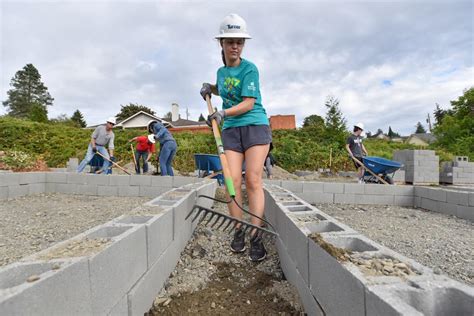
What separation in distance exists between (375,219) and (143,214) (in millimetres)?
2873

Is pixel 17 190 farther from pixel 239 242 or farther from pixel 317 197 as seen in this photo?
pixel 317 197

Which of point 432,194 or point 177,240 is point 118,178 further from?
point 432,194

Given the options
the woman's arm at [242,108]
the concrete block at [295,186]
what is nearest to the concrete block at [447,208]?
the concrete block at [295,186]

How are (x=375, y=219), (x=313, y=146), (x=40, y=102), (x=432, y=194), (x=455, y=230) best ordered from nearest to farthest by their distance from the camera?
(x=455, y=230)
(x=375, y=219)
(x=432, y=194)
(x=313, y=146)
(x=40, y=102)

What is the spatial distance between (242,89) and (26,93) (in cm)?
4126

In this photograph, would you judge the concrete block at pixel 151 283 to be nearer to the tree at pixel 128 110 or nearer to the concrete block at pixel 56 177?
the concrete block at pixel 56 177

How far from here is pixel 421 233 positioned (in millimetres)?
2758

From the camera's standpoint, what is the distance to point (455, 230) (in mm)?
2926

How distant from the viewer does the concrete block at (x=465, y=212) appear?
3.47 m

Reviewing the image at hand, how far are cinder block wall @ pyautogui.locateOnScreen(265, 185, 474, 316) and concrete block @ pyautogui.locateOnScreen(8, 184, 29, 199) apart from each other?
4823mm

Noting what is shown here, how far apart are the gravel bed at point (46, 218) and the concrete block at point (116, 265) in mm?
1284

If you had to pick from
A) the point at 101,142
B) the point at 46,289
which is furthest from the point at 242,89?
the point at 101,142

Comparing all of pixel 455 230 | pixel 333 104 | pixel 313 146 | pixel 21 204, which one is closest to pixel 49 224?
pixel 21 204

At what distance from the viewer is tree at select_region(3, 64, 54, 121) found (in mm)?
32938
